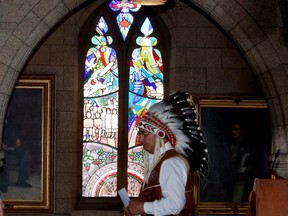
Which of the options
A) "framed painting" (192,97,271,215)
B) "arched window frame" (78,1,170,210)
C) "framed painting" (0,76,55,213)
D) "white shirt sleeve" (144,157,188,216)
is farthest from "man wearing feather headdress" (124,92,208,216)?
"arched window frame" (78,1,170,210)

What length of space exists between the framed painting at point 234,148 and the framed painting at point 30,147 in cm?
188

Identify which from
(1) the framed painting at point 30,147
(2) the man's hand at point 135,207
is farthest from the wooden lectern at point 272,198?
(1) the framed painting at point 30,147

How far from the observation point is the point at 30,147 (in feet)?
45.2

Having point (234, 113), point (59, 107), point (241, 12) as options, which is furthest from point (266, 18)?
point (59, 107)

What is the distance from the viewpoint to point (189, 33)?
14.0m

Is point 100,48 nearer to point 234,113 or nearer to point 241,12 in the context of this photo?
point 234,113

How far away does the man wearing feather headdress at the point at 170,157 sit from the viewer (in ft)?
26.7

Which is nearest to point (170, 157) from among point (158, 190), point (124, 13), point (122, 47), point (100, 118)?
point (158, 190)

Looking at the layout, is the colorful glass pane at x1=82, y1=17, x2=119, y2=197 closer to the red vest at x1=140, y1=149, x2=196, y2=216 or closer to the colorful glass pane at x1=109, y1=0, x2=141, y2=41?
the colorful glass pane at x1=109, y1=0, x2=141, y2=41

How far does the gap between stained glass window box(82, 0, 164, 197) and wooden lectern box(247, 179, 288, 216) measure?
6.86 meters

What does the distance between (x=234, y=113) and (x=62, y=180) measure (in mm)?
2267

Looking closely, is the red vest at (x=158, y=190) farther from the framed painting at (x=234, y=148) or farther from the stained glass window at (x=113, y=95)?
the stained glass window at (x=113, y=95)

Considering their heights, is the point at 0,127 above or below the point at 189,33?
below

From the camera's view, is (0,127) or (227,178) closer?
(0,127)
